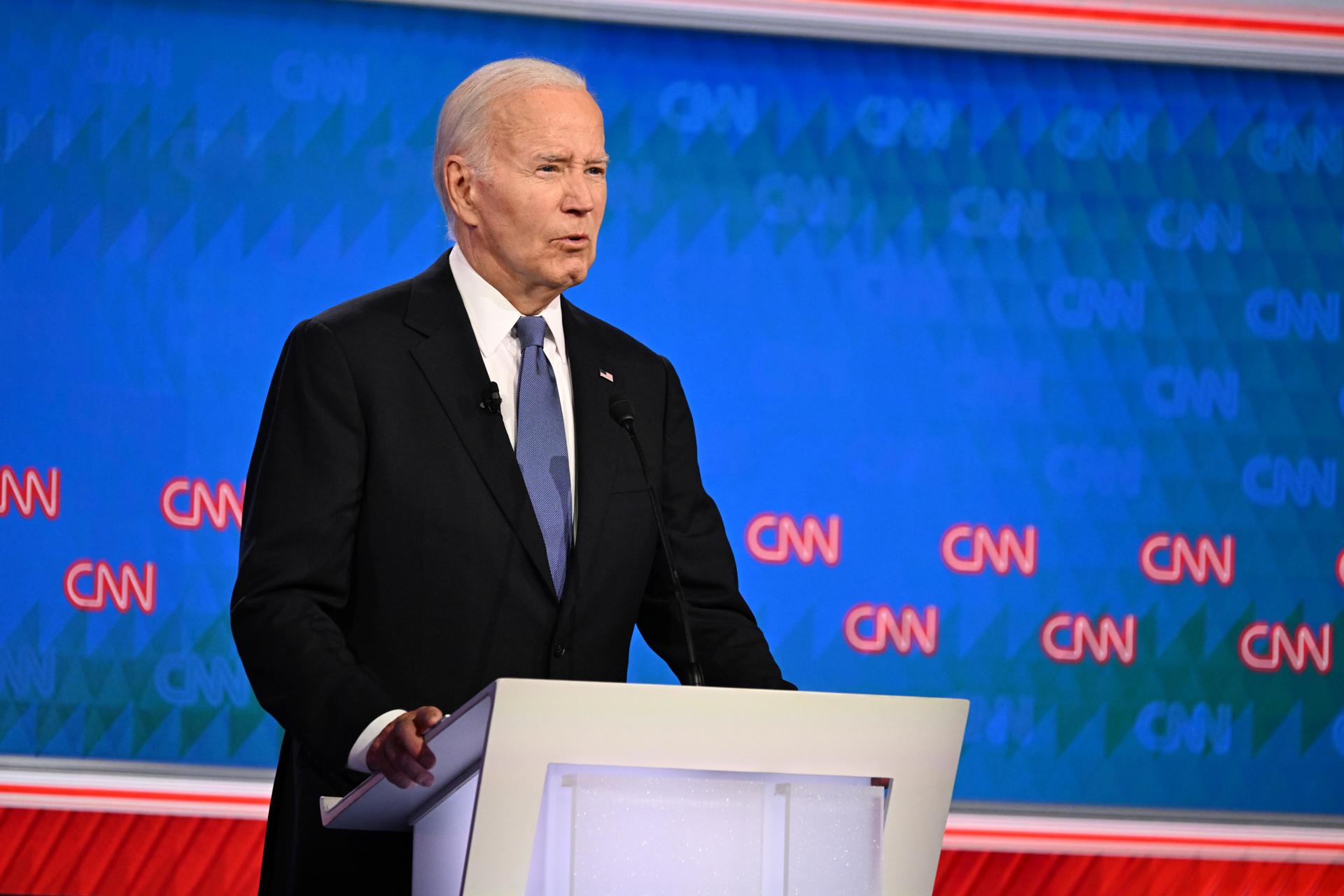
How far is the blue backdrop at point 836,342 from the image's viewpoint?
2.97 meters

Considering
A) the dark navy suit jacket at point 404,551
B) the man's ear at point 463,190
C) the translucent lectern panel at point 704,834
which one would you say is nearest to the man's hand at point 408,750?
the translucent lectern panel at point 704,834

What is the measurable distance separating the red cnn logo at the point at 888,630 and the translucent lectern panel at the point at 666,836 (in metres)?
1.72

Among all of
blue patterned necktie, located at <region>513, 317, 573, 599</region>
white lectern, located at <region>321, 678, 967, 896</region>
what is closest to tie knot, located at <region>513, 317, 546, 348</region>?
blue patterned necktie, located at <region>513, 317, 573, 599</region>

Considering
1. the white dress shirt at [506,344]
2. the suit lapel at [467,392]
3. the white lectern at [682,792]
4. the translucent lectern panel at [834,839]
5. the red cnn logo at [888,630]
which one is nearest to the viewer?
the white lectern at [682,792]

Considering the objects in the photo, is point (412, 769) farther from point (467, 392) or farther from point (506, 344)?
point (506, 344)

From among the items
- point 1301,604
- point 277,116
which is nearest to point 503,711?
point 277,116

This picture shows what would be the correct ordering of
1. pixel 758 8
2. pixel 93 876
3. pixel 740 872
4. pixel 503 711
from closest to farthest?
pixel 503 711 < pixel 740 872 < pixel 93 876 < pixel 758 8

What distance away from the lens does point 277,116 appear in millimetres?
3053

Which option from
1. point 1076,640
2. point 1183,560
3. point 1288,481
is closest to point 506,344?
point 1076,640

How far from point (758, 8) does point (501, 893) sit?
7.48 feet

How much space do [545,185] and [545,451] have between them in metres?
0.35

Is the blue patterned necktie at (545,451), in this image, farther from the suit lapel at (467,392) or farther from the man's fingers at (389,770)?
the man's fingers at (389,770)

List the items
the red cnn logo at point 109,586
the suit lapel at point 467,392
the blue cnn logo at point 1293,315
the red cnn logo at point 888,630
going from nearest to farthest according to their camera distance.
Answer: the suit lapel at point 467,392 < the red cnn logo at point 109,586 < the red cnn logo at point 888,630 < the blue cnn logo at point 1293,315

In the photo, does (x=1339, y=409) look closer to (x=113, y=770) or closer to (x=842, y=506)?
(x=842, y=506)
